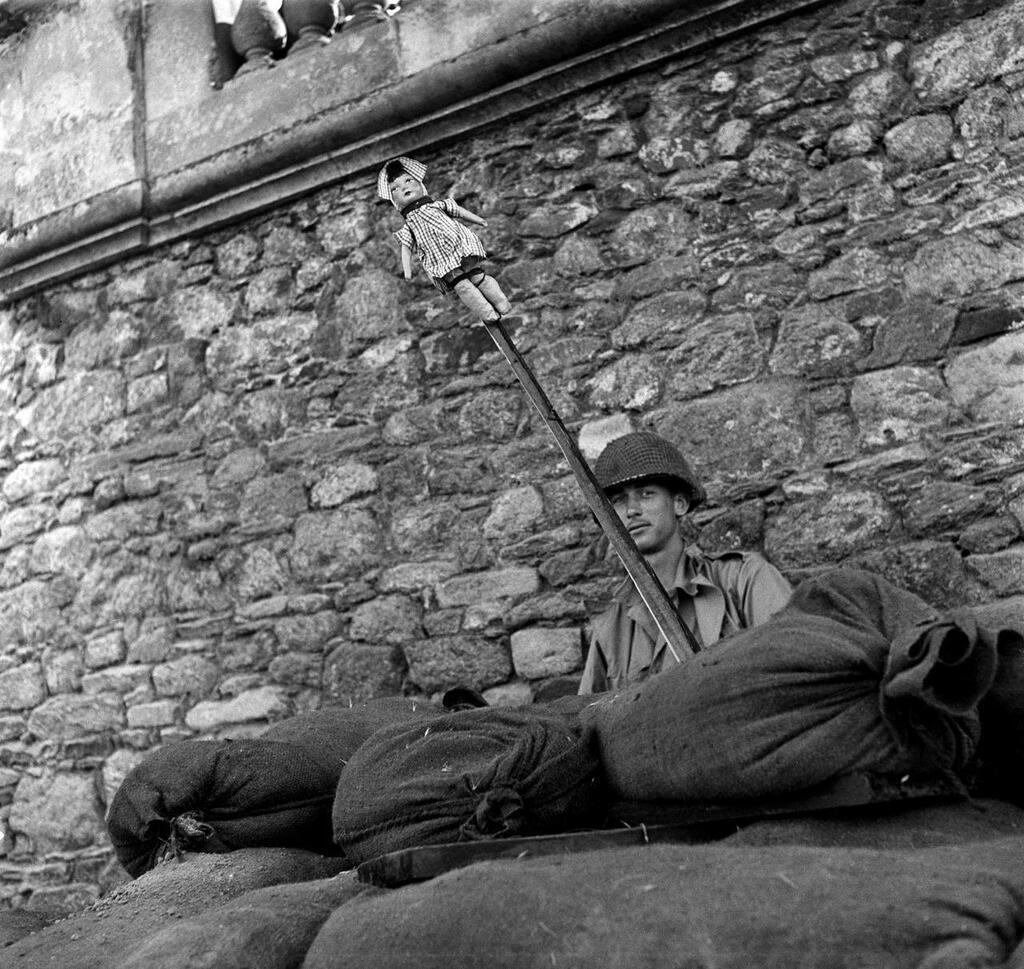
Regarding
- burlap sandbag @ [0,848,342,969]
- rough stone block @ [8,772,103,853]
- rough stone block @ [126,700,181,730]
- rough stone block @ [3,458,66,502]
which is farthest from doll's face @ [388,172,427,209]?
rough stone block @ [8,772,103,853]

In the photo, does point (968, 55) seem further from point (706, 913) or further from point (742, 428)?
point (706, 913)

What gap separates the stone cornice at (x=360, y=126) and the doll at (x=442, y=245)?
3.24 feet

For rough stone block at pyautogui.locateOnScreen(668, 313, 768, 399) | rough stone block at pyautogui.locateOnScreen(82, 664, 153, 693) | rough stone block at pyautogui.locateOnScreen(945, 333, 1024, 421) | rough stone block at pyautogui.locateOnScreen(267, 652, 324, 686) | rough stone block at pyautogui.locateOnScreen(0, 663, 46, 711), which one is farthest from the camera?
rough stone block at pyautogui.locateOnScreen(0, 663, 46, 711)

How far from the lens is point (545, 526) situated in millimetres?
4129

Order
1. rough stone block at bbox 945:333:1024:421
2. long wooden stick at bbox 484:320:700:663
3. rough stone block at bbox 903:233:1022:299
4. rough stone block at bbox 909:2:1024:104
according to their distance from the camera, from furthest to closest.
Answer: rough stone block at bbox 909:2:1024:104 < rough stone block at bbox 903:233:1022:299 < rough stone block at bbox 945:333:1024:421 < long wooden stick at bbox 484:320:700:663

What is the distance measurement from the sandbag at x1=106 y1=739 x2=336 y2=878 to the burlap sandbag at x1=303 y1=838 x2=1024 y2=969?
3.31 ft

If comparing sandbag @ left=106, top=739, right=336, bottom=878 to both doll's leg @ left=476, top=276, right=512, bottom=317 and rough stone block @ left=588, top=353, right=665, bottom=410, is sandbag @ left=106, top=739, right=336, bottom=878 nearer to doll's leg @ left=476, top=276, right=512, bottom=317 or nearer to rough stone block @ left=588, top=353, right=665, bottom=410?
doll's leg @ left=476, top=276, right=512, bottom=317

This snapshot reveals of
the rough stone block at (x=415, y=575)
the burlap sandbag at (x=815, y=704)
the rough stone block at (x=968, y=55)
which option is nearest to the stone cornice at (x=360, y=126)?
the rough stone block at (x=968, y=55)

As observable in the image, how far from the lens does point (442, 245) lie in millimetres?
3545

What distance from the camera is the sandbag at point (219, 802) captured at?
3.04 meters

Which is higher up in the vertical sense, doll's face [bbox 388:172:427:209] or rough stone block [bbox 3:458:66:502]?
doll's face [bbox 388:172:427:209]

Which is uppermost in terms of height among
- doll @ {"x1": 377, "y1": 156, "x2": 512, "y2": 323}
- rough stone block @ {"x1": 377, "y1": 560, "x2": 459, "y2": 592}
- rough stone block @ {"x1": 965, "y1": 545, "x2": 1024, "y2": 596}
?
doll @ {"x1": 377, "y1": 156, "x2": 512, "y2": 323}

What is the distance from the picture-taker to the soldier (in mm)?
3375

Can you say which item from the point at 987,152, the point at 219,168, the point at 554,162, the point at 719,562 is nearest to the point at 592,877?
the point at 719,562
